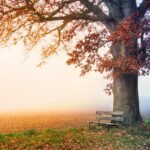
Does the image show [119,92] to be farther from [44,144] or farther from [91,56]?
[44,144]

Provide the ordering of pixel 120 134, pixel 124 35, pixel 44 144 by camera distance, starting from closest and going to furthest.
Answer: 1. pixel 44 144
2. pixel 120 134
3. pixel 124 35

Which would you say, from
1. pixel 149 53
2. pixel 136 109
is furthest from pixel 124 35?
pixel 136 109

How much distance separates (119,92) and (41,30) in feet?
18.7

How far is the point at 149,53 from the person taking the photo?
20.9 meters

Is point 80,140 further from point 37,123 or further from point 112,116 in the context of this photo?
point 37,123

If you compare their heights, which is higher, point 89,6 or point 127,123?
point 89,6

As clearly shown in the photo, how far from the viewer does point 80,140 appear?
1659cm

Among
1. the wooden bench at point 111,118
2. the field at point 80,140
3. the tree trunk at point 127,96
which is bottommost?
the field at point 80,140

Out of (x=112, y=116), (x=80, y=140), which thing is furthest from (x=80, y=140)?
(x=112, y=116)

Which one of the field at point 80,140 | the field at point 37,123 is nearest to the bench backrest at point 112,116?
the field at point 80,140

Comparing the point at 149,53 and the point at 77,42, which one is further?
the point at 77,42

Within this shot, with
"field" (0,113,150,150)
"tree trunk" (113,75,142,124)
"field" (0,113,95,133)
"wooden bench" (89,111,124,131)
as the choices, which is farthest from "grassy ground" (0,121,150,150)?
"field" (0,113,95,133)

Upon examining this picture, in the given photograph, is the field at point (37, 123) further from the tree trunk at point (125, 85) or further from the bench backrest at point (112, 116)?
the bench backrest at point (112, 116)

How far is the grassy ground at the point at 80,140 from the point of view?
50.8ft
